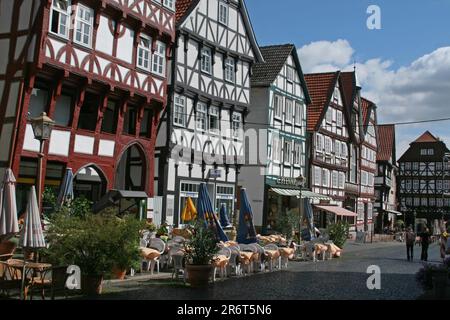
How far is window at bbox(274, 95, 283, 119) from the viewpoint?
3484 centimetres

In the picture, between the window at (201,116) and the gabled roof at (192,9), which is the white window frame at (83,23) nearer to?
the gabled roof at (192,9)

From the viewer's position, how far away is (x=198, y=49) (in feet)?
88.7

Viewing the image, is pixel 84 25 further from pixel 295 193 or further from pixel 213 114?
pixel 295 193

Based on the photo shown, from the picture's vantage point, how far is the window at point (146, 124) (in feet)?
80.7

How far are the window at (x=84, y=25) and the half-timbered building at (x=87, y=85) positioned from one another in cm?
4

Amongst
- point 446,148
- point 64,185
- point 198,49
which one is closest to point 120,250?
point 64,185

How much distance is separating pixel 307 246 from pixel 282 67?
16088mm

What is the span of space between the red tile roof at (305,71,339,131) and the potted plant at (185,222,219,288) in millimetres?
28225

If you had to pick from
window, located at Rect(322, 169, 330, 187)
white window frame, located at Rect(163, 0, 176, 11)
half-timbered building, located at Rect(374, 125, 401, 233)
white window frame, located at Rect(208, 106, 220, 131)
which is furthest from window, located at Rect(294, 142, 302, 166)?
half-timbered building, located at Rect(374, 125, 401, 233)

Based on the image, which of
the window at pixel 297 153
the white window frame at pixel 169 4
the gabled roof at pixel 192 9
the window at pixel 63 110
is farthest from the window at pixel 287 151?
the window at pixel 63 110

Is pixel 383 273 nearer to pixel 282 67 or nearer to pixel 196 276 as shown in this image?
pixel 196 276

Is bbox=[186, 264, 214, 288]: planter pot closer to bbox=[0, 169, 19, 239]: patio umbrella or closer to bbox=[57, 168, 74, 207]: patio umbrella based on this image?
bbox=[0, 169, 19, 239]: patio umbrella

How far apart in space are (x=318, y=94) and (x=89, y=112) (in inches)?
952
